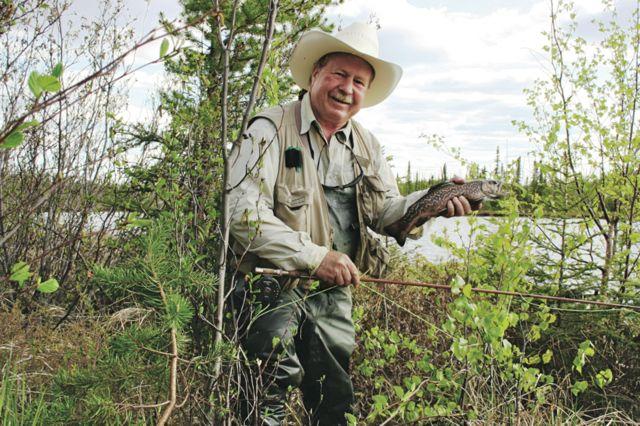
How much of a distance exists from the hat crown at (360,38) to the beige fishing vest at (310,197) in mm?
473

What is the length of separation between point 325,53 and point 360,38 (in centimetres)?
26

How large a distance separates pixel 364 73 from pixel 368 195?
0.74 metres

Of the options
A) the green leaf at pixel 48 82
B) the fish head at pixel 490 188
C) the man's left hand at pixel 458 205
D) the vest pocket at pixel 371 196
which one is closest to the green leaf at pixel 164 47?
the green leaf at pixel 48 82

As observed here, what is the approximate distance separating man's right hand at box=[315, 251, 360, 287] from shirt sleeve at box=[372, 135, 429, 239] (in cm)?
75

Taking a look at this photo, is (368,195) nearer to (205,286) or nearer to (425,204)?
(425,204)

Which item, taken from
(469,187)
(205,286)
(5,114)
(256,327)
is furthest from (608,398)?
(5,114)

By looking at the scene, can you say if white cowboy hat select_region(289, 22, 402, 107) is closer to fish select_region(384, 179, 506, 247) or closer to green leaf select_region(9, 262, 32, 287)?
fish select_region(384, 179, 506, 247)

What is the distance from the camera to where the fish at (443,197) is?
→ 345cm

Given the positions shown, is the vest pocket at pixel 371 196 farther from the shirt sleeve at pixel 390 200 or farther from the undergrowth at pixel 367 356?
the undergrowth at pixel 367 356

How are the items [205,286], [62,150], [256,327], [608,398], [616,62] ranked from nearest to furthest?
[205,286]
[256,327]
[608,398]
[616,62]
[62,150]

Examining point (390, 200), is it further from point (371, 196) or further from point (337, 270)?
point (337, 270)

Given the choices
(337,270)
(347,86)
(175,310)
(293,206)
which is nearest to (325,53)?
(347,86)

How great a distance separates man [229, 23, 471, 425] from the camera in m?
3.03

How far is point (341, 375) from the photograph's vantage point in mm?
3428
